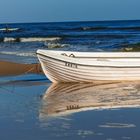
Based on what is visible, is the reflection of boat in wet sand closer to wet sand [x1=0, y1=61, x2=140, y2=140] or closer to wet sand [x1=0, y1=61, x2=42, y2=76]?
wet sand [x1=0, y1=61, x2=140, y2=140]

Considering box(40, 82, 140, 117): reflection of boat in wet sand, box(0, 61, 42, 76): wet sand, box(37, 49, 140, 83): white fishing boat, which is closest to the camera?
box(40, 82, 140, 117): reflection of boat in wet sand

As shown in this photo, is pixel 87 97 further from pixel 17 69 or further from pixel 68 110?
pixel 17 69

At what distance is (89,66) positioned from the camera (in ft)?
51.6

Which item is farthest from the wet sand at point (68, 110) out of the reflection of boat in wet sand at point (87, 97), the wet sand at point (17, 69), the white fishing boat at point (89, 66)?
the wet sand at point (17, 69)

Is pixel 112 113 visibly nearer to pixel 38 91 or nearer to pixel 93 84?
pixel 38 91

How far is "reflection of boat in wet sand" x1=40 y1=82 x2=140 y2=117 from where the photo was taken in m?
11.5

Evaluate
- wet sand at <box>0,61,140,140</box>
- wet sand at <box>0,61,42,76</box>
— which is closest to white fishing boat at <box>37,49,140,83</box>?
wet sand at <box>0,61,140,140</box>

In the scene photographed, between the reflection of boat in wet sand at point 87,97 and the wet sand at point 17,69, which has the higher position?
the reflection of boat in wet sand at point 87,97

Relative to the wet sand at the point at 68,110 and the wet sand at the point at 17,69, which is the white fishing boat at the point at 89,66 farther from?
the wet sand at the point at 17,69

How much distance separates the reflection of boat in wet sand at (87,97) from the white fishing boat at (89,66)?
0.93ft

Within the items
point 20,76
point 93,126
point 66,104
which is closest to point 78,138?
point 93,126

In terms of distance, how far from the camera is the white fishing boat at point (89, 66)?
618 inches

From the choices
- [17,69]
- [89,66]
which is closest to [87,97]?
[89,66]

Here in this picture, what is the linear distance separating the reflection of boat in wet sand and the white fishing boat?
283mm
